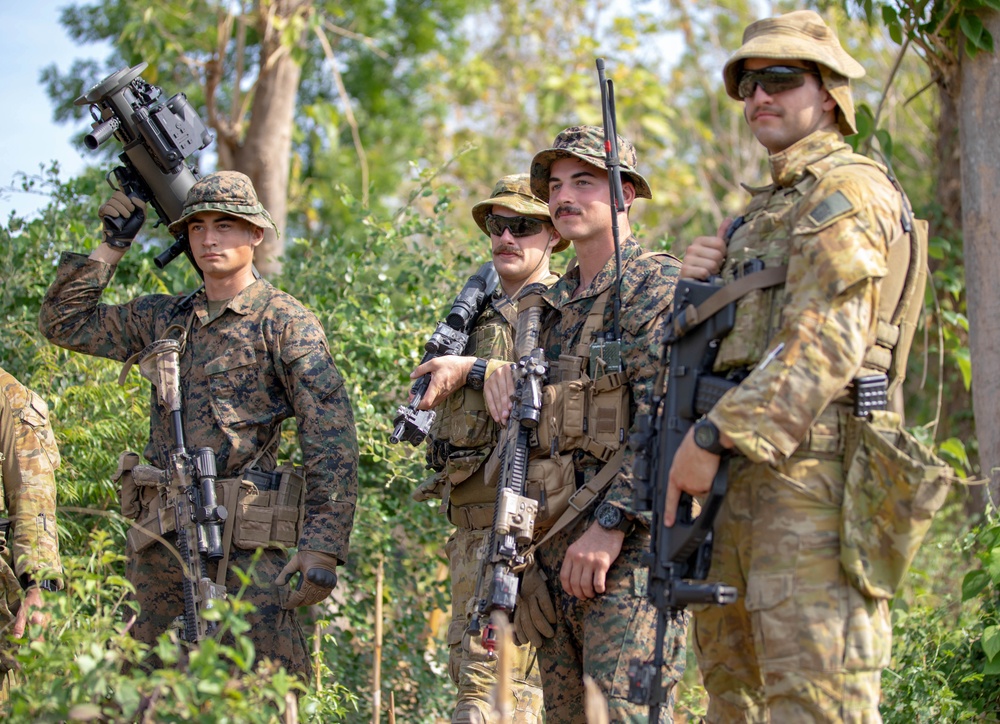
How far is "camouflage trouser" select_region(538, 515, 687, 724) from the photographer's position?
141 inches

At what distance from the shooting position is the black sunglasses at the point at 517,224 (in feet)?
16.1

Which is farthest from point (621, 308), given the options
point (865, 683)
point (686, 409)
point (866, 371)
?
point (865, 683)

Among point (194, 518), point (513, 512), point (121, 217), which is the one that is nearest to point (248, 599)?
point (194, 518)

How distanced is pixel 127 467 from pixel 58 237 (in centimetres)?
249

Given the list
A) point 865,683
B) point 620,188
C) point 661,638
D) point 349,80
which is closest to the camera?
point 865,683

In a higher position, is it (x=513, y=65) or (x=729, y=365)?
(x=513, y=65)

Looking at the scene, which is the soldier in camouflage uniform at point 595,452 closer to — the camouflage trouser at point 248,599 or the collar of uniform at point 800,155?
the collar of uniform at point 800,155

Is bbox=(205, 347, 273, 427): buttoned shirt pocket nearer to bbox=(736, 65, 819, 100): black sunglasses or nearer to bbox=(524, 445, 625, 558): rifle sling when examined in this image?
bbox=(524, 445, 625, 558): rifle sling

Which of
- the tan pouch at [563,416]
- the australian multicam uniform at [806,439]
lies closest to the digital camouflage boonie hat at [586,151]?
the tan pouch at [563,416]

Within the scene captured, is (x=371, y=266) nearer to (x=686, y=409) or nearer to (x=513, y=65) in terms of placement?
(x=686, y=409)

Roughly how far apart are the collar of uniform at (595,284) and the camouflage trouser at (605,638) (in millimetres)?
803

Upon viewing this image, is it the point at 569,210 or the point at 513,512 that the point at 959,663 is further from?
the point at 569,210

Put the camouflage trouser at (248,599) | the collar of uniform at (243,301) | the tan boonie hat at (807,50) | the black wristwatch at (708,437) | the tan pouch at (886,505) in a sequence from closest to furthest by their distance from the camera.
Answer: the tan pouch at (886,505), the black wristwatch at (708,437), the tan boonie hat at (807,50), the camouflage trouser at (248,599), the collar of uniform at (243,301)

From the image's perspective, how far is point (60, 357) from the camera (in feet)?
20.9
